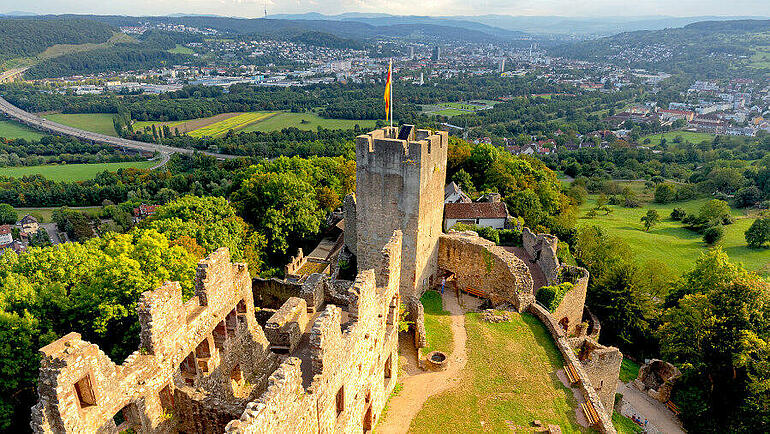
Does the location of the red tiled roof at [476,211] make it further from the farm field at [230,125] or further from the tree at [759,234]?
the farm field at [230,125]

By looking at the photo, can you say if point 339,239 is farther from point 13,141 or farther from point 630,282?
point 13,141

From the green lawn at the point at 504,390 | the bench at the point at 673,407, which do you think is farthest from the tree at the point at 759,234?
the green lawn at the point at 504,390

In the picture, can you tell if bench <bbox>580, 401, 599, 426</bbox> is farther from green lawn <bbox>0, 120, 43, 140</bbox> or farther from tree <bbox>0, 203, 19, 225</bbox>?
green lawn <bbox>0, 120, 43, 140</bbox>

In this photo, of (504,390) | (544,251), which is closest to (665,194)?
(544,251)

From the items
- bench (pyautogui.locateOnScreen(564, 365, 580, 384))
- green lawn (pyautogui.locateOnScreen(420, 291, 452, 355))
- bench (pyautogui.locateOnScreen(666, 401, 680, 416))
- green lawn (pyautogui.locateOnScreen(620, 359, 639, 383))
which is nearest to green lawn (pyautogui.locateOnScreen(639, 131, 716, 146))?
green lawn (pyautogui.locateOnScreen(620, 359, 639, 383))

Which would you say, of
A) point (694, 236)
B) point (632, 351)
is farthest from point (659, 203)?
point (632, 351)

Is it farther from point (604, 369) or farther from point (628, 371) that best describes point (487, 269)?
point (628, 371)
